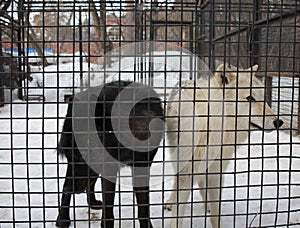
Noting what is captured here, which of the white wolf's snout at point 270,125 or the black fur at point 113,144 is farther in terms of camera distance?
the white wolf's snout at point 270,125

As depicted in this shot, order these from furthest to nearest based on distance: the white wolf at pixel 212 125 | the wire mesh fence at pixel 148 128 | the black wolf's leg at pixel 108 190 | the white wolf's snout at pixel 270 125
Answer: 1. the white wolf's snout at pixel 270 125
2. the white wolf at pixel 212 125
3. the black wolf's leg at pixel 108 190
4. the wire mesh fence at pixel 148 128

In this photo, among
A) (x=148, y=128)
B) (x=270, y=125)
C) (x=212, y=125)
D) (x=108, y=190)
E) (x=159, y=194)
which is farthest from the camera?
(x=159, y=194)

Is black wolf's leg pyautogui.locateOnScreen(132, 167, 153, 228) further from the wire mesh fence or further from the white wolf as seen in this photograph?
the white wolf

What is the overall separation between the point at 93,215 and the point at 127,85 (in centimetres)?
132

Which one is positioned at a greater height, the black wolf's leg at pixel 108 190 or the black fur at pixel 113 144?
the black fur at pixel 113 144

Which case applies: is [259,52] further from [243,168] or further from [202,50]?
[243,168]

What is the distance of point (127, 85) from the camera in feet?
8.50

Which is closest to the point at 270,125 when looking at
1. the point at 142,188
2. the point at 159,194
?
the point at 142,188

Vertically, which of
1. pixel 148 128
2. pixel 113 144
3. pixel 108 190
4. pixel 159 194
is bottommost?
pixel 159 194

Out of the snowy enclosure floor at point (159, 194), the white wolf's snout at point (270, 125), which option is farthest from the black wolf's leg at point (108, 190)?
the white wolf's snout at point (270, 125)

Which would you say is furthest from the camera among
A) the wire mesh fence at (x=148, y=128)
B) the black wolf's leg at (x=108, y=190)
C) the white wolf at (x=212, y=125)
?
the white wolf at (x=212, y=125)

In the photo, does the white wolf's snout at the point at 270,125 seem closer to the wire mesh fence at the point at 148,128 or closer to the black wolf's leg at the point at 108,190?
the wire mesh fence at the point at 148,128

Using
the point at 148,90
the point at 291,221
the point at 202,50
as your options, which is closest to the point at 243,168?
the point at 291,221

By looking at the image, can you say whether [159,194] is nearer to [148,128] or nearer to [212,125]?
[212,125]
